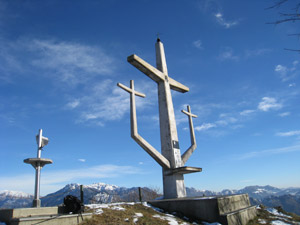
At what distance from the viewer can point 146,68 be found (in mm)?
11367

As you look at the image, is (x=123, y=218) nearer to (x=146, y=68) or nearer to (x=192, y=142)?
(x=146, y=68)

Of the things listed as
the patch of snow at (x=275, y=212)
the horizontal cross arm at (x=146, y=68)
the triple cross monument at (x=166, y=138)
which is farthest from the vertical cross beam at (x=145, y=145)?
the patch of snow at (x=275, y=212)

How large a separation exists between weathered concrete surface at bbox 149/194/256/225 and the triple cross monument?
146 cm

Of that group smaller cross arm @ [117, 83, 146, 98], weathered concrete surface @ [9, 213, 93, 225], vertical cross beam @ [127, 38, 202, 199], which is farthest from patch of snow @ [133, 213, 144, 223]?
smaller cross arm @ [117, 83, 146, 98]

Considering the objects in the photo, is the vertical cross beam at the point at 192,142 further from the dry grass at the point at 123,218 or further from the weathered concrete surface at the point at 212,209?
the dry grass at the point at 123,218

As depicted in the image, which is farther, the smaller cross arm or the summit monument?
the smaller cross arm

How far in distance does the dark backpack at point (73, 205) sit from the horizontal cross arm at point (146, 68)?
21.8 ft

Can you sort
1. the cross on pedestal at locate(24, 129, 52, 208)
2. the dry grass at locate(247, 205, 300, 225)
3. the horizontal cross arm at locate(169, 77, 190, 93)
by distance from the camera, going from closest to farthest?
the cross on pedestal at locate(24, 129, 52, 208)
the dry grass at locate(247, 205, 300, 225)
the horizontal cross arm at locate(169, 77, 190, 93)

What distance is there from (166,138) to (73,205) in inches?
220

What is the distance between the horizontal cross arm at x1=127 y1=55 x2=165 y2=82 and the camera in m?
10.9

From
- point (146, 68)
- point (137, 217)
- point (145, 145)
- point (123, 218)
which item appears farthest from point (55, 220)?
point (146, 68)

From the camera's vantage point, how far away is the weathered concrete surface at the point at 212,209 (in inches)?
300

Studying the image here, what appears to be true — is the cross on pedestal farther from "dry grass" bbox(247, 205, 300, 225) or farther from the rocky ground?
"dry grass" bbox(247, 205, 300, 225)

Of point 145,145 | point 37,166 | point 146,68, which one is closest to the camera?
point 37,166
